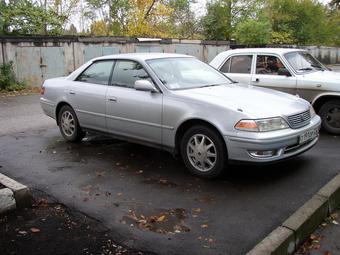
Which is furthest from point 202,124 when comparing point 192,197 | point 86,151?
point 86,151

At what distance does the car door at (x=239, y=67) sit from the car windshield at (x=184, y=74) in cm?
207

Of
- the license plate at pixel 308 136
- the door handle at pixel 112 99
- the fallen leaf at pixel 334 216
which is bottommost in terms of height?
the fallen leaf at pixel 334 216

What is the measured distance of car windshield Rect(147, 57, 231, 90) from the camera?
610 centimetres

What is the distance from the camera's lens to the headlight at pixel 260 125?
5.02m

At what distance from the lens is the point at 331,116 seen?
26.3ft

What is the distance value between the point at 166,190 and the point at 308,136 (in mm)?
2053

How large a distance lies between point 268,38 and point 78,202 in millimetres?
27851

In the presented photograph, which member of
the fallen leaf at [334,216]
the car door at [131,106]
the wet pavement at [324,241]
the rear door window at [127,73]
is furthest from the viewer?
the rear door window at [127,73]

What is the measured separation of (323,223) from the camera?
4.40 meters

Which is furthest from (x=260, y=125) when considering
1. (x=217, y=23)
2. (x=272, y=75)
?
(x=217, y=23)

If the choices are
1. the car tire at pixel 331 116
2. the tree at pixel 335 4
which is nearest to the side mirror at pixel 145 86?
the car tire at pixel 331 116

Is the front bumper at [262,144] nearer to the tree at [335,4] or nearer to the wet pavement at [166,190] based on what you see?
the wet pavement at [166,190]

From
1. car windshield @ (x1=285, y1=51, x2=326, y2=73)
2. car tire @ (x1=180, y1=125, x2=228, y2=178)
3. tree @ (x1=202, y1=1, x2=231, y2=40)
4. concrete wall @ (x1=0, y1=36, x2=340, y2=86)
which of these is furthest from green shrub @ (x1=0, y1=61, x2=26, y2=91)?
tree @ (x1=202, y1=1, x2=231, y2=40)

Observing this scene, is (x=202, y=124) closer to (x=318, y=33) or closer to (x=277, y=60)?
(x=277, y=60)
